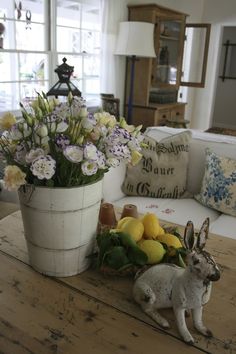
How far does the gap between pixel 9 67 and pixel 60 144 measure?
257 centimetres

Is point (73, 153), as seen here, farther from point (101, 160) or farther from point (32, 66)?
point (32, 66)

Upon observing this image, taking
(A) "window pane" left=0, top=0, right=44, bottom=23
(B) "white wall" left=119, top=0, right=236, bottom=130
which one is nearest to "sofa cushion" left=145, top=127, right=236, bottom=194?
(A) "window pane" left=0, top=0, right=44, bottom=23

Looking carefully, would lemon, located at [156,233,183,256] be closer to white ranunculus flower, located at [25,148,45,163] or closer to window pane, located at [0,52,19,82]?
white ranunculus flower, located at [25,148,45,163]

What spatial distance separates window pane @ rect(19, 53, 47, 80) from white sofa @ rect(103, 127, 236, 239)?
5.00ft

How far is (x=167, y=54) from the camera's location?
14.5 ft

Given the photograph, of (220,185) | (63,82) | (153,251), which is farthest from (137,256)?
(63,82)

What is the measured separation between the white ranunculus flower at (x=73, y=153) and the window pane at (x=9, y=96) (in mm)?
2505

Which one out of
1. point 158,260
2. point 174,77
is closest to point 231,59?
point 174,77

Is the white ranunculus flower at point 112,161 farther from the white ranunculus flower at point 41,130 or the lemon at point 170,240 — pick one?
the lemon at point 170,240

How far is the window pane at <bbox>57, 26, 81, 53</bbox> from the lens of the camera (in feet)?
11.4

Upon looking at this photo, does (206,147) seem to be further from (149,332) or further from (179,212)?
(149,332)

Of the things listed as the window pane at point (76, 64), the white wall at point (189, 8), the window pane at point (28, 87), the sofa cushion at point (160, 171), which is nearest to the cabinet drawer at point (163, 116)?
the window pane at point (76, 64)

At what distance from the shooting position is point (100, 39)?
3.78 metres

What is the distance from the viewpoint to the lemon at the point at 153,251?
98 centimetres
